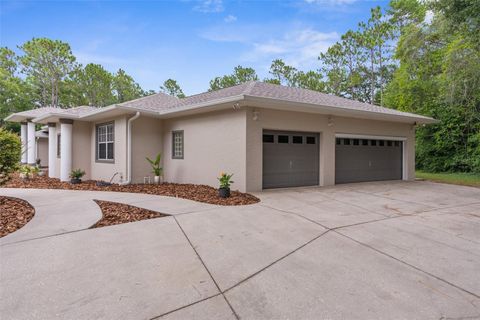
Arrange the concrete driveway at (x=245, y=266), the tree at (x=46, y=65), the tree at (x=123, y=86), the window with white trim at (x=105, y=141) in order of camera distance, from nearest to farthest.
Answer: the concrete driveway at (x=245, y=266) < the window with white trim at (x=105, y=141) < the tree at (x=46, y=65) < the tree at (x=123, y=86)

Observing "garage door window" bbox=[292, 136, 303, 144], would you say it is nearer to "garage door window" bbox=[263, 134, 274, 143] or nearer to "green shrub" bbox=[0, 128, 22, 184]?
"garage door window" bbox=[263, 134, 274, 143]

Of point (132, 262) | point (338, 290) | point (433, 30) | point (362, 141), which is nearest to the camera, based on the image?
point (338, 290)

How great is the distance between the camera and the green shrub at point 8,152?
6.54 meters

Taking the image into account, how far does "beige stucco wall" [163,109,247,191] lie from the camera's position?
26.8 ft

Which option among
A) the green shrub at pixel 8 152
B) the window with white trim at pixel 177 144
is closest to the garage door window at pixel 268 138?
the window with white trim at pixel 177 144

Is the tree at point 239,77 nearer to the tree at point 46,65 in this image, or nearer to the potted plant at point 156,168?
the tree at point 46,65

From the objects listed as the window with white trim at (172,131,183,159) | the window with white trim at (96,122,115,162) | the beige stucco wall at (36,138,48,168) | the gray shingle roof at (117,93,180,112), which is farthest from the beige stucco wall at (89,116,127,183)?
the beige stucco wall at (36,138,48,168)

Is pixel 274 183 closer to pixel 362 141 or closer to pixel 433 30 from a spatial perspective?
pixel 362 141

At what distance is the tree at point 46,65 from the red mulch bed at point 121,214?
27.9 metres

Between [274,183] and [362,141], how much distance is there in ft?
16.3

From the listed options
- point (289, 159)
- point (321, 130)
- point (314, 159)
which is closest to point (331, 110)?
point (321, 130)

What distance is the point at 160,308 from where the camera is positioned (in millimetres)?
2229

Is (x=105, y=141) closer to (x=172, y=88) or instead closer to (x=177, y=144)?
(x=177, y=144)

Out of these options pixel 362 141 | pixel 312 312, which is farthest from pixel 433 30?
pixel 312 312
